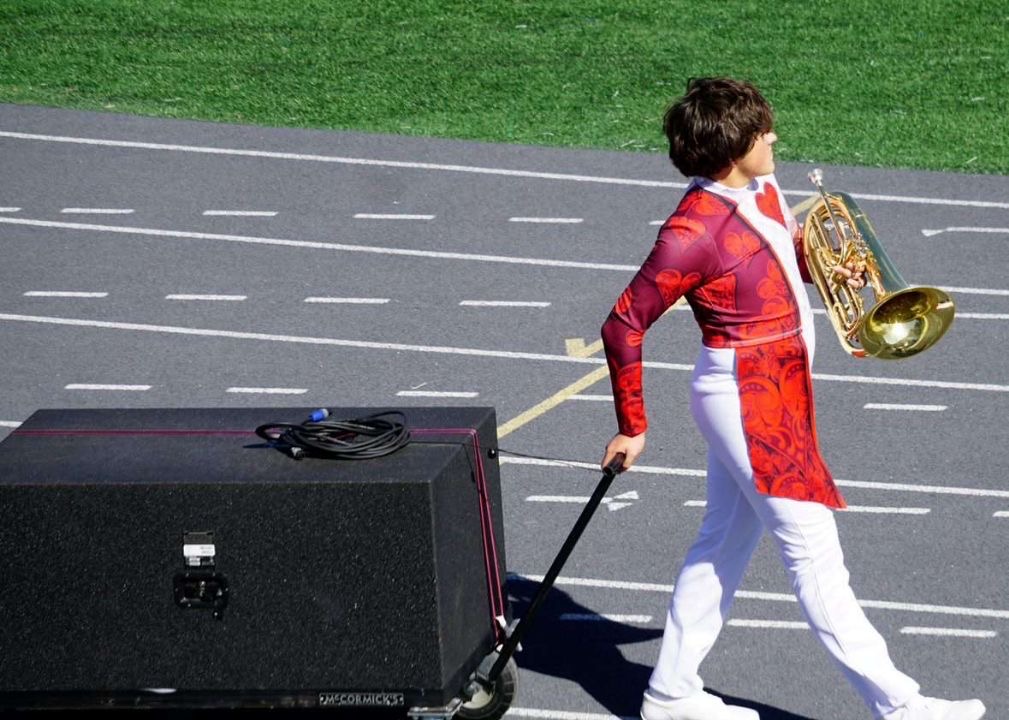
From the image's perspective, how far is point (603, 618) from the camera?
19.0ft

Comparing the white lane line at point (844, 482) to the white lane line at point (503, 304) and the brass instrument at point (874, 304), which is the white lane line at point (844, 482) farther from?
the brass instrument at point (874, 304)

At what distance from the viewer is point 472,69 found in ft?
45.4

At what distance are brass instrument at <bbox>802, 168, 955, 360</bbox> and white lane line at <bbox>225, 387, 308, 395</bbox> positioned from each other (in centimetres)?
357

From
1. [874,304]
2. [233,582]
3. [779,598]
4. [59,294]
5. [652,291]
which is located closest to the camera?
[233,582]

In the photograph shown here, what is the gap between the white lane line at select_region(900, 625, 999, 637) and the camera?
557 cm

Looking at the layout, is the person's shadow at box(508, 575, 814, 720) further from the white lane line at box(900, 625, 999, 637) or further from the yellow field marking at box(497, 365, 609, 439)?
the yellow field marking at box(497, 365, 609, 439)

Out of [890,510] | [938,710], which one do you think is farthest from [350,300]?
[938,710]

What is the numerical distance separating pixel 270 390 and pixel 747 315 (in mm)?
3755

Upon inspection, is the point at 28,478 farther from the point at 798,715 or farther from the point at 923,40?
the point at 923,40

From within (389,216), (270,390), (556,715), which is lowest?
(556,715)

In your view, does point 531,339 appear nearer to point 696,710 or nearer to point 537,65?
point 696,710

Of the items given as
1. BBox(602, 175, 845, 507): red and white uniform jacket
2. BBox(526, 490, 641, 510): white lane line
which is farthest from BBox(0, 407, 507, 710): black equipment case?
BBox(526, 490, 641, 510): white lane line

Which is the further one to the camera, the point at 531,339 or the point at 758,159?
the point at 531,339

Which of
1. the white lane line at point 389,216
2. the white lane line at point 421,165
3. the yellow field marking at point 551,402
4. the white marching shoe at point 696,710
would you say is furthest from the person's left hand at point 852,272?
the white lane line at point 421,165
